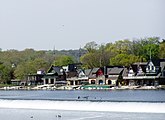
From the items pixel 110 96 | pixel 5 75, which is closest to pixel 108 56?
pixel 5 75

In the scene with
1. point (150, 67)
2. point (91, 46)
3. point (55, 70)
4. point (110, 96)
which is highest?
point (91, 46)

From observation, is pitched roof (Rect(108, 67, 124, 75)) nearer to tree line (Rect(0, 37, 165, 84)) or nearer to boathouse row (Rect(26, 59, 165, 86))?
boathouse row (Rect(26, 59, 165, 86))

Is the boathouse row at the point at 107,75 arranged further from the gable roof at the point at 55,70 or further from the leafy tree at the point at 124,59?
the leafy tree at the point at 124,59

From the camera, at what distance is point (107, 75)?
207ft

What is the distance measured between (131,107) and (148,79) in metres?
33.3

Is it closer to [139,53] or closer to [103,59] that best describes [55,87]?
[103,59]

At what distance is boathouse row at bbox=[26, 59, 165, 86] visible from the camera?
57.8m

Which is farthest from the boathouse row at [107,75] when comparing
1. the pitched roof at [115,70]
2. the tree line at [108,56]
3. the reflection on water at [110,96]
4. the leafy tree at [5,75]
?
the reflection on water at [110,96]

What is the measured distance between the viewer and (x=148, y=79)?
5762cm

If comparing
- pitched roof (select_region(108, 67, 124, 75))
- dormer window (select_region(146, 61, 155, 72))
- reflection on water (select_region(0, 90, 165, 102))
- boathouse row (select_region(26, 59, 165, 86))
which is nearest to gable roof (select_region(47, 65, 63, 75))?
boathouse row (select_region(26, 59, 165, 86))

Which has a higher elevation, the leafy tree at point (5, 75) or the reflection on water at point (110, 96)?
the leafy tree at point (5, 75)

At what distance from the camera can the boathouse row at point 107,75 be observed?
190ft

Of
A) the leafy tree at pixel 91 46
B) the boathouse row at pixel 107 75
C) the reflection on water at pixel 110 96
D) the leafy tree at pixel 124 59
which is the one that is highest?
the leafy tree at pixel 91 46

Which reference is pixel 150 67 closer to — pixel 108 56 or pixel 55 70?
pixel 108 56
